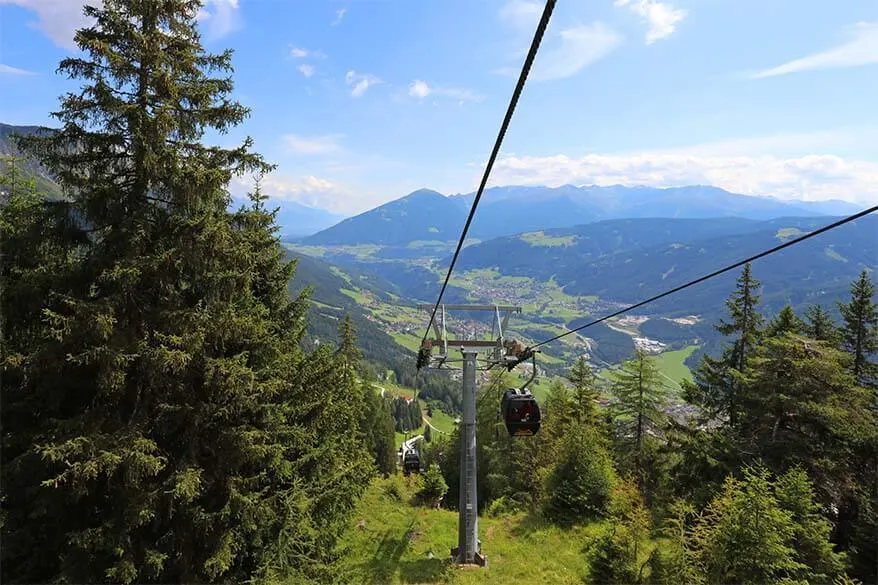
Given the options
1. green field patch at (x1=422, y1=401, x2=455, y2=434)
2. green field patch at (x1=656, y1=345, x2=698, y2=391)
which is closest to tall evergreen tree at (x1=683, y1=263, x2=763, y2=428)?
green field patch at (x1=422, y1=401, x2=455, y2=434)

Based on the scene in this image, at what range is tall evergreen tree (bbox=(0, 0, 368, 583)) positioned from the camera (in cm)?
765

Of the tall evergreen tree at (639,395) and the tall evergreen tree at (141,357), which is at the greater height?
the tall evergreen tree at (141,357)

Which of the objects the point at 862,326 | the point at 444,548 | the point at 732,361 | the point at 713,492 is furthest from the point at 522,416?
the point at 862,326

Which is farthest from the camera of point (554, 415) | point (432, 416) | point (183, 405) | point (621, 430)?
point (432, 416)

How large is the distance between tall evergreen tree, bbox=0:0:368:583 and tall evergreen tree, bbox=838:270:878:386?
2707 centimetres

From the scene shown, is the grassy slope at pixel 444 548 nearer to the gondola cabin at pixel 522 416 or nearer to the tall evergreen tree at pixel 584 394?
the gondola cabin at pixel 522 416

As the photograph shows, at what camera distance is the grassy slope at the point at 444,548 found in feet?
47.7

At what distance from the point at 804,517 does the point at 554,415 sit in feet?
63.2

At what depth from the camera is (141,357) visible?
26.0 feet

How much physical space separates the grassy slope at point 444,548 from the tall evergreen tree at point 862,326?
1587cm

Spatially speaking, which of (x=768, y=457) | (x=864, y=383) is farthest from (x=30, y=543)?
(x=864, y=383)

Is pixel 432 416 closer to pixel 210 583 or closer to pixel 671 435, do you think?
pixel 671 435

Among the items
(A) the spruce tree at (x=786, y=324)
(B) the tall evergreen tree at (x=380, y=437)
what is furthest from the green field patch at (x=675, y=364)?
(A) the spruce tree at (x=786, y=324)

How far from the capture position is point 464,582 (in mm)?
13945
